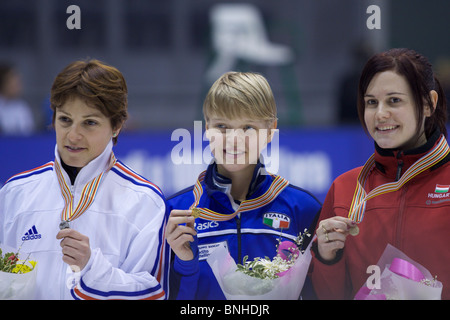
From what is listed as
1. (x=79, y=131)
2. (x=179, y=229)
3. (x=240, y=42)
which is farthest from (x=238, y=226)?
(x=240, y=42)

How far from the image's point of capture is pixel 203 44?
1181 centimetres

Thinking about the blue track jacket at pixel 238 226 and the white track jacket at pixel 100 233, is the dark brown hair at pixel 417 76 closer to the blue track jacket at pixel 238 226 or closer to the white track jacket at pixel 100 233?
the blue track jacket at pixel 238 226

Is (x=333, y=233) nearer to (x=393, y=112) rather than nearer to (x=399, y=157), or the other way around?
(x=399, y=157)

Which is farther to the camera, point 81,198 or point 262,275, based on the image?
point 81,198

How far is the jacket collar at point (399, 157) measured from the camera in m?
2.21

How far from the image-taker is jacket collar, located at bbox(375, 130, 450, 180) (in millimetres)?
2207

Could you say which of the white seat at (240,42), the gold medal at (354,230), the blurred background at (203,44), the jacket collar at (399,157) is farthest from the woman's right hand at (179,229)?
the white seat at (240,42)

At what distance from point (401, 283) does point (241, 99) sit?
0.85 m

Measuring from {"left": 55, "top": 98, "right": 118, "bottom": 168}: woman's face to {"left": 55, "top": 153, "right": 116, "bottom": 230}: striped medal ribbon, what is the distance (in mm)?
75

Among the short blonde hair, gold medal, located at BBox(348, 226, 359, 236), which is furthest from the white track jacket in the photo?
gold medal, located at BBox(348, 226, 359, 236)

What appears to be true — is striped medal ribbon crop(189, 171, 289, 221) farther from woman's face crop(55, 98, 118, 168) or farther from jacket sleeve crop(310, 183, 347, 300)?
woman's face crop(55, 98, 118, 168)

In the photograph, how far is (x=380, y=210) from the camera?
2258mm

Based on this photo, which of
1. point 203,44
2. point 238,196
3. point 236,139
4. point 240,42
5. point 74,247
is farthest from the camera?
point 203,44

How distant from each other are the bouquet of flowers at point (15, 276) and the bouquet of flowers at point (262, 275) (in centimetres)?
61
